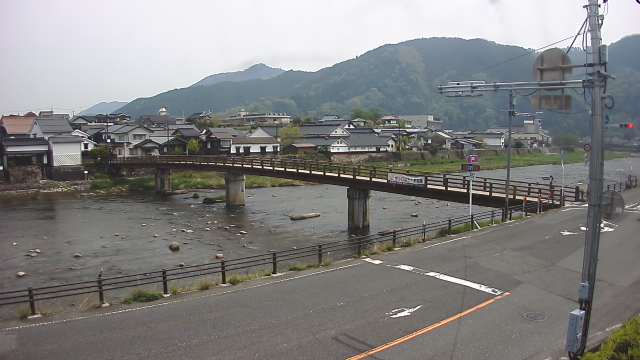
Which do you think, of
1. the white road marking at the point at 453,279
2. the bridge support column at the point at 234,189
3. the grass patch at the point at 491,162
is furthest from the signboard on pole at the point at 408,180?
the grass patch at the point at 491,162

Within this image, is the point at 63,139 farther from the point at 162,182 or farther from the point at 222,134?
the point at 222,134

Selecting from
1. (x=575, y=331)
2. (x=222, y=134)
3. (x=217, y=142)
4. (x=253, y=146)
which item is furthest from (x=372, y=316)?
(x=222, y=134)

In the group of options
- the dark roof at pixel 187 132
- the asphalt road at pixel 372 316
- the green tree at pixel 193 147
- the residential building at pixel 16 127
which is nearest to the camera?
the asphalt road at pixel 372 316

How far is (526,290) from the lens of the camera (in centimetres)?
1255

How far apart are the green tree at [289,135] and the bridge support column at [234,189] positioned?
36.8m

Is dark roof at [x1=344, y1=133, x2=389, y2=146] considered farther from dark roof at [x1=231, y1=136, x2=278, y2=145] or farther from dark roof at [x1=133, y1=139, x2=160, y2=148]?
dark roof at [x1=133, y1=139, x2=160, y2=148]

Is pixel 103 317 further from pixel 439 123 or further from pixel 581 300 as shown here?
pixel 439 123

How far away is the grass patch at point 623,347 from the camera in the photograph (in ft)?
22.1

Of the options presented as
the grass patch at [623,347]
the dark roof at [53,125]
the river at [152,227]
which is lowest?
the river at [152,227]

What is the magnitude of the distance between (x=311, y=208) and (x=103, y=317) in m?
30.4

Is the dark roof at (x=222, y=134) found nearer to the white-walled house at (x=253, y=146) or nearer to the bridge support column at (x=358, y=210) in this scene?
the white-walled house at (x=253, y=146)

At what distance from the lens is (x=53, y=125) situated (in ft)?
208

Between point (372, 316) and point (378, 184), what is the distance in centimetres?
1927

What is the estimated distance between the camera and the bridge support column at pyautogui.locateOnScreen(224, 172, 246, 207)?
43781mm
